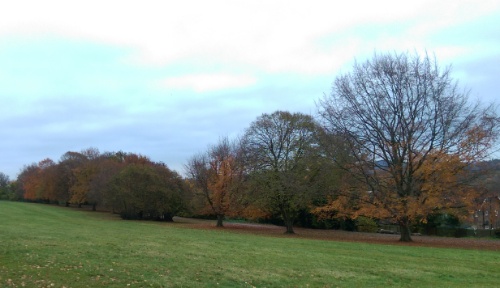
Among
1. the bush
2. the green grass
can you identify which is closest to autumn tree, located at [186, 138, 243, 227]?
the bush

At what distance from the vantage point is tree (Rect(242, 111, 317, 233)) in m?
38.9

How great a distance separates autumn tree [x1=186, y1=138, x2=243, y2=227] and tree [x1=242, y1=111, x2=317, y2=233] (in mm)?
4839

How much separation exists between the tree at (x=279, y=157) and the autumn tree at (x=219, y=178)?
484 centimetres

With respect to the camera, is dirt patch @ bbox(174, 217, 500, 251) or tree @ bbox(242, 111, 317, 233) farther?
tree @ bbox(242, 111, 317, 233)

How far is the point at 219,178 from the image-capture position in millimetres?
48594

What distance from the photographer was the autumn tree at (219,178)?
4706 cm

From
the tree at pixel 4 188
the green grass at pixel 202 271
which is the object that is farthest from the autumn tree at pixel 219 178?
the tree at pixel 4 188

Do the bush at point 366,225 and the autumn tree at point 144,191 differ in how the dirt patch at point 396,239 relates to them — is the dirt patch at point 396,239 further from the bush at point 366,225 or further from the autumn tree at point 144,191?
the autumn tree at point 144,191

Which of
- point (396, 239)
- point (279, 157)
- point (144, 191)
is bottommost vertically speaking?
point (396, 239)

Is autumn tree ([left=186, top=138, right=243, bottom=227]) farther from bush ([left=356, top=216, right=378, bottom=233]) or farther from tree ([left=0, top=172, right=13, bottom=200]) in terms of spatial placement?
tree ([left=0, top=172, right=13, bottom=200])

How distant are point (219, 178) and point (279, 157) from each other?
1013cm

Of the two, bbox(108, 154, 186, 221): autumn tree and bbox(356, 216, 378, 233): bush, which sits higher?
bbox(108, 154, 186, 221): autumn tree

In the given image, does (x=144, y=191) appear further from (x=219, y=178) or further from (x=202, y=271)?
(x=202, y=271)

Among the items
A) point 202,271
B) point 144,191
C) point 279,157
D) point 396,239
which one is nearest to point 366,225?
point 396,239
